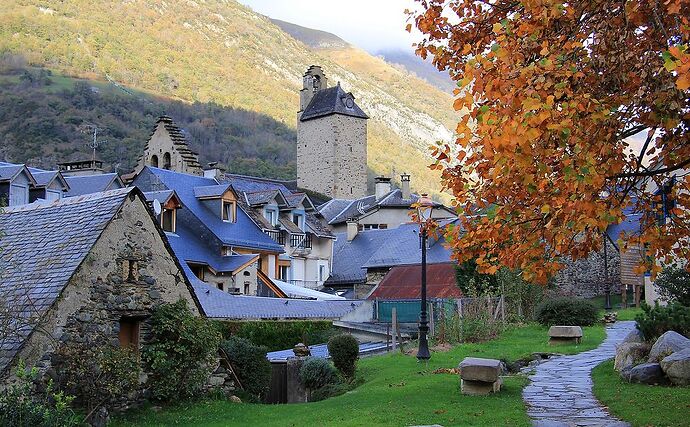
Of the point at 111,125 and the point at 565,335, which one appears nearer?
the point at 565,335

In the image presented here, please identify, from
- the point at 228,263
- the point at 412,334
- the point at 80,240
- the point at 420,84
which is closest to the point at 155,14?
the point at 420,84

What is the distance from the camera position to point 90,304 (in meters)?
15.7

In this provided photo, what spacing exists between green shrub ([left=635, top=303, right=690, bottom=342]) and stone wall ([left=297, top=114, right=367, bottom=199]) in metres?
68.9

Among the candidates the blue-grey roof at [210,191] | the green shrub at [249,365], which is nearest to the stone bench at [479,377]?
the green shrub at [249,365]

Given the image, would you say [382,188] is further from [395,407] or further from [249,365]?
[395,407]

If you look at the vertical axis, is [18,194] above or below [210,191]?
below

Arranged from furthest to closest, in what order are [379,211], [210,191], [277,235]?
[379,211] → [277,235] → [210,191]

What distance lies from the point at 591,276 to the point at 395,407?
33287 millimetres

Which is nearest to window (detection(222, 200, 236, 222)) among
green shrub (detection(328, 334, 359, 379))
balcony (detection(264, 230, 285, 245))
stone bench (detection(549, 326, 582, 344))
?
balcony (detection(264, 230, 285, 245))

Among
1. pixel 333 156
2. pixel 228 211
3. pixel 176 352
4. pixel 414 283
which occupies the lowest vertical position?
pixel 176 352

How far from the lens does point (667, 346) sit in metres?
15.5

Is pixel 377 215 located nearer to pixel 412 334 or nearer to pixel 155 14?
pixel 412 334

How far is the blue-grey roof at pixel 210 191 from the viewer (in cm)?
3922

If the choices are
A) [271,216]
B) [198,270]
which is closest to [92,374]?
[198,270]
